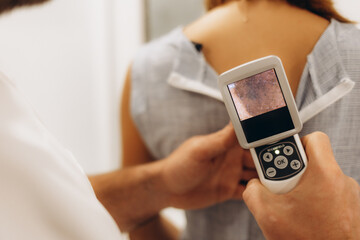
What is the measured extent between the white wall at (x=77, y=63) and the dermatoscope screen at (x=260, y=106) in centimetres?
30

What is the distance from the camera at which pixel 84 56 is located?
0.74 meters

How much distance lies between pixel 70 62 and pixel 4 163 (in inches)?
16.7

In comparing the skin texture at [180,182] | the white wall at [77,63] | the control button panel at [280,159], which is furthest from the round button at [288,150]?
the white wall at [77,63]

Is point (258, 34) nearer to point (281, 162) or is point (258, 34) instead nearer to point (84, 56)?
point (281, 162)

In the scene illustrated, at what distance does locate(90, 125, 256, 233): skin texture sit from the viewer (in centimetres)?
46

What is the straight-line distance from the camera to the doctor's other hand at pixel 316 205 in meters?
0.29

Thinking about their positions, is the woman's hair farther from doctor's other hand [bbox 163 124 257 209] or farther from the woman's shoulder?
doctor's other hand [bbox 163 124 257 209]

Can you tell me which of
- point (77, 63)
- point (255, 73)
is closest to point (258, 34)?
point (255, 73)

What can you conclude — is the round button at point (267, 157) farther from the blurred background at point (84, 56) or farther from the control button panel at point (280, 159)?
the blurred background at point (84, 56)

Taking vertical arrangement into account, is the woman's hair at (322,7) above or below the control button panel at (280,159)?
above

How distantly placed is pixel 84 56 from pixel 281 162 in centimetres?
57

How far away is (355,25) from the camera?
327 millimetres

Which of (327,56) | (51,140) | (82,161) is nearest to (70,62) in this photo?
(82,161)

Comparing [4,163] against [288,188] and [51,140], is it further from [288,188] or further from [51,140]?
[288,188]
